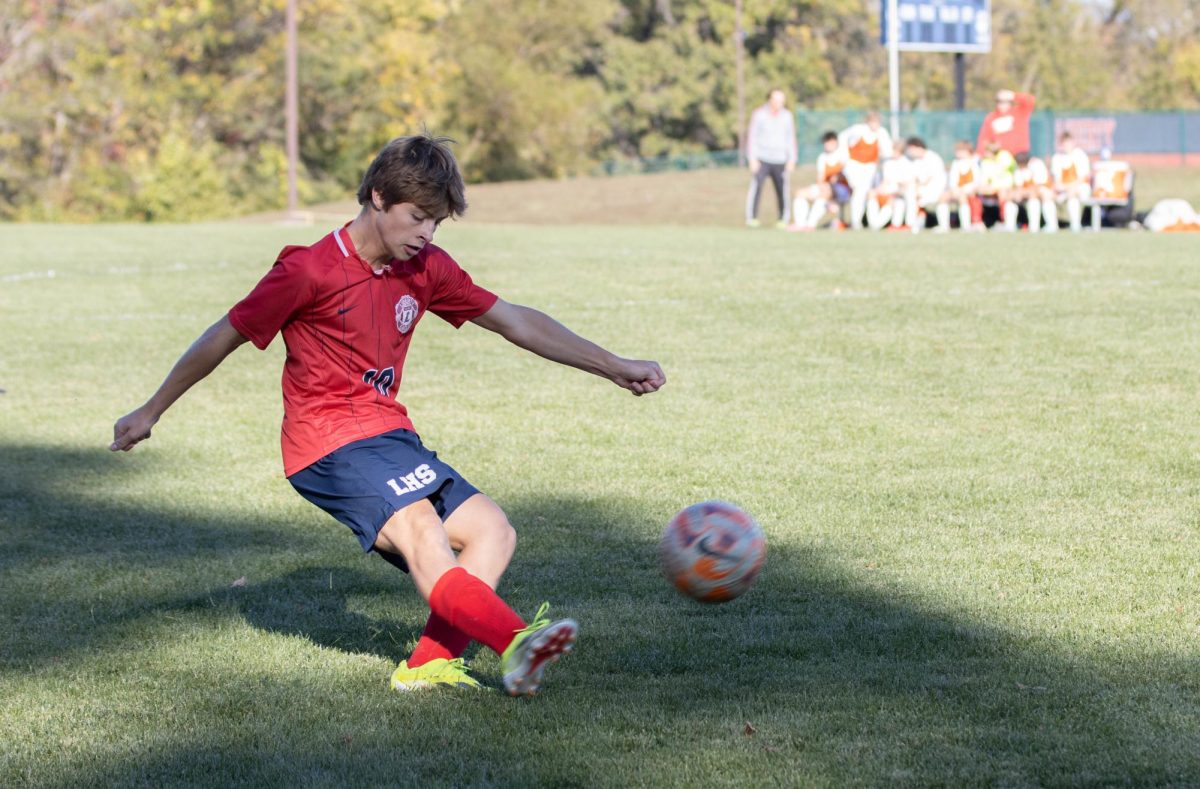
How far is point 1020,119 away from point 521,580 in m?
20.4

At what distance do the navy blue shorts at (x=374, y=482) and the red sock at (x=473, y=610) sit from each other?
0.78 feet

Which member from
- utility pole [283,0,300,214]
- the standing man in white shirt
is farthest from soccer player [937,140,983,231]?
utility pole [283,0,300,214]

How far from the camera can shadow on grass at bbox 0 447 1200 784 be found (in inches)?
136

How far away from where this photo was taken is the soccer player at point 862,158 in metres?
24.3

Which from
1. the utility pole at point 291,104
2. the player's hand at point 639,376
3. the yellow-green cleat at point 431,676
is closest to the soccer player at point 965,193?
the utility pole at point 291,104

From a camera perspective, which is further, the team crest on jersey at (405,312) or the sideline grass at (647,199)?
the sideline grass at (647,199)

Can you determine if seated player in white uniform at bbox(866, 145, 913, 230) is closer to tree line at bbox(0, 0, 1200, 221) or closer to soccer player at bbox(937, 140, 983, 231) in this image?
soccer player at bbox(937, 140, 983, 231)

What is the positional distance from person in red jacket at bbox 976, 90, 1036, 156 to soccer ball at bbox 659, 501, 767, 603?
67.4ft

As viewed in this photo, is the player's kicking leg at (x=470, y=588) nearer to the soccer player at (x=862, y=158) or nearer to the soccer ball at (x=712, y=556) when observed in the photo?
the soccer ball at (x=712, y=556)

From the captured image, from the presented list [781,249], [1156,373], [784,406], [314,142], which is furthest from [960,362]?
[314,142]

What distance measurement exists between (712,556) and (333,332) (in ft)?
4.08

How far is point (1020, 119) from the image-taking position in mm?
23750

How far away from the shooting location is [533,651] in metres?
3.69

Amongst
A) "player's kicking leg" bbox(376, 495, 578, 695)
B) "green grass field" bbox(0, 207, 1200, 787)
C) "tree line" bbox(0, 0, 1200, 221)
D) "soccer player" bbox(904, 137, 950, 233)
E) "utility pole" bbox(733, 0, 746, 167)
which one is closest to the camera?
"green grass field" bbox(0, 207, 1200, 787)
